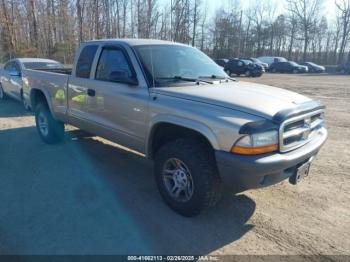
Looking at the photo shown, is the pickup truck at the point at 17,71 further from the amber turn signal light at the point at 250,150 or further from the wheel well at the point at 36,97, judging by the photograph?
the amber turn signal light at the point at 250,150

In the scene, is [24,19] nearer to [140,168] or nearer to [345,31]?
[140,168]

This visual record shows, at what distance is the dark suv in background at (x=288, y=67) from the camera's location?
3778 cm

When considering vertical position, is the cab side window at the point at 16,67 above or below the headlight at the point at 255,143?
above

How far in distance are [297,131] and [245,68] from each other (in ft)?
85.7

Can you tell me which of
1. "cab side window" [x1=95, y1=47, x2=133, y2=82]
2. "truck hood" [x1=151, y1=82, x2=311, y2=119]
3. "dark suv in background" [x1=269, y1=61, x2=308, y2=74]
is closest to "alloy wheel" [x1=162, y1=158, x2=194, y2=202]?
"truck hood" [x1=151, y1=82, x2=311, y2=119]

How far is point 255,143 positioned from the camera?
113 inches

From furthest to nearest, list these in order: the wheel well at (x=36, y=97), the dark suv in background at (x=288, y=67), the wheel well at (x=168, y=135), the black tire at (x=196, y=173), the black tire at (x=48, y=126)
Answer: the dark suv in background at (x=288, y=67) < the wheel well at (x=36, y=97) < the black tire at (x=48, y=126) < the wheel well at (x=168, y=135) < the black tire at (x=196, y=173)

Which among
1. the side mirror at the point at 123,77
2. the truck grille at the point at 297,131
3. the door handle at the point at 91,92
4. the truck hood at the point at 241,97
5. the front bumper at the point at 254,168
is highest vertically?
the side mirror at the point at 123,77

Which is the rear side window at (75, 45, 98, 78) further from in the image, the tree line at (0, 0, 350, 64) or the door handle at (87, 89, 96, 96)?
the tree line at (0, 0, 350, 64)

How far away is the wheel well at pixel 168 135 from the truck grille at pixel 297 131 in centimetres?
76

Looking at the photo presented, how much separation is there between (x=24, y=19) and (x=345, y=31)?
5667cm

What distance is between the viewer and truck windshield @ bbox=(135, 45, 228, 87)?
3881mm

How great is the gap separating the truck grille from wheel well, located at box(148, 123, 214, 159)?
29.8 inches

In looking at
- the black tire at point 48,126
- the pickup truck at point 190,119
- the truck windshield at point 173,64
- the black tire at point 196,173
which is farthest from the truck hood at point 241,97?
the black tire at point 48,126
